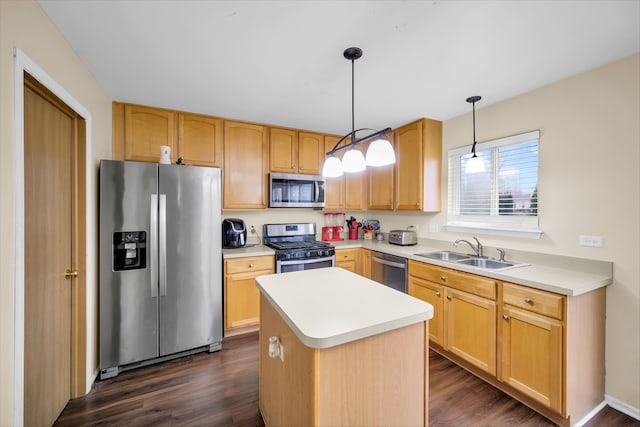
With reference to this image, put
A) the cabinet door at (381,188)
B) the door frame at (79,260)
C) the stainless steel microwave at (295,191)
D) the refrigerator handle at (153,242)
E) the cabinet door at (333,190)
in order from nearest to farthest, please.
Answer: the door frame at (79,260), the refrigerator handle at (153,242), the stainless steel microwave at (295,191), the cabinet door at (381,188), the cabinet door at (333,190)

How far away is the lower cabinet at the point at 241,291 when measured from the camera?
2.77 m

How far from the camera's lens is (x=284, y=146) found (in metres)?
3.42

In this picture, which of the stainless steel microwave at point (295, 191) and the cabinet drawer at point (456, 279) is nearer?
the cabinet drawer at point (456, 279)

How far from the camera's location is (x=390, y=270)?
119 inches

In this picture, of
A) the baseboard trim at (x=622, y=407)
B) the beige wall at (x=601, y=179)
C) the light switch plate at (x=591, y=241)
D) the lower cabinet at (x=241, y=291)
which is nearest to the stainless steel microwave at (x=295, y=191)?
the lower cabinet at (x=241, y=291)

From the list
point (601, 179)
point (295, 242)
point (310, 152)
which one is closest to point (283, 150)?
point (310, 152)

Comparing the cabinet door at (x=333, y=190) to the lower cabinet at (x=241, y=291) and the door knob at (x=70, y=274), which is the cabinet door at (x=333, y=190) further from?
the door knob at (x=70, y=274)

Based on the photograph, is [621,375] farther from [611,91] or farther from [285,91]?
[285,91]

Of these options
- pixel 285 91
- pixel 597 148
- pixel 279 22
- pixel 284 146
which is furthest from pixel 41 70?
pixel 597 148

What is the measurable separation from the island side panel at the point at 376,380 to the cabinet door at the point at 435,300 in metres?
1.35

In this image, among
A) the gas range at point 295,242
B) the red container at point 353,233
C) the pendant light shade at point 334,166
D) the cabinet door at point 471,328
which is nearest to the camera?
the pendant light shade at point 334,166

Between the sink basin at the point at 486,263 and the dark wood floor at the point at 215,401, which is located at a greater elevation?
the sink basin at the point at 486,263

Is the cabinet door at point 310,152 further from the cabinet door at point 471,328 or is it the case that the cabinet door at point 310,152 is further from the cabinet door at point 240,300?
the cabinet door at point 471,328

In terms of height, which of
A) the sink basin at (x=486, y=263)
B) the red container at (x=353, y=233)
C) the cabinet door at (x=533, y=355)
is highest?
the red container at (x=353, y=233)
